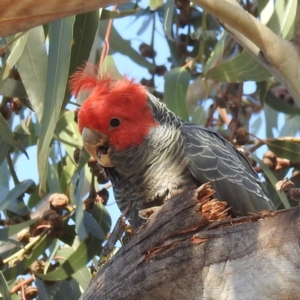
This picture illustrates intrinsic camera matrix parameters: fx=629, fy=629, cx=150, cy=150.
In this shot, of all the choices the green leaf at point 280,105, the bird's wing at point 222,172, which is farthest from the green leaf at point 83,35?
the green leaf at point 280,105

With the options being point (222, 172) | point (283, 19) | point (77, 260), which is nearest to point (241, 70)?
point (283, 19)

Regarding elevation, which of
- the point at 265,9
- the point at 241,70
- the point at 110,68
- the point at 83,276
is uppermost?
the point at 110,68

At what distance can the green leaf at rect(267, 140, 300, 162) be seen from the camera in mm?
2693

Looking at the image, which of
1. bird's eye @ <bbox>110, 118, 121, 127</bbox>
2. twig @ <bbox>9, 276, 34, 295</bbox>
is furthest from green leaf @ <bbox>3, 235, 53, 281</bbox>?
bird's eye @ <bbox>110, 118, 121, 127</bbox>

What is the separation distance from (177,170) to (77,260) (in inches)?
28.1

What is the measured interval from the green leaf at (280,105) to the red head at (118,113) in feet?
3.04

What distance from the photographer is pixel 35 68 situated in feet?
7.65

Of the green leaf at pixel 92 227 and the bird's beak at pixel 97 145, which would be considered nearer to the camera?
the bird's beak at pixel 97 145

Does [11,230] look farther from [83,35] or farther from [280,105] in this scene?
[280,105]

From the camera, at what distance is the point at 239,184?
2.27 metres

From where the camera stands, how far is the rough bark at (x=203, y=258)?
1.48 metres

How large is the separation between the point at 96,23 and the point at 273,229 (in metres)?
1.16

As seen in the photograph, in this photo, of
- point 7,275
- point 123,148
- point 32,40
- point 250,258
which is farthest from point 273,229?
point 7,275

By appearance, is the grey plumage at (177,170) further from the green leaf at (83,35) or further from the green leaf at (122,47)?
the green leaf at (122,47)
